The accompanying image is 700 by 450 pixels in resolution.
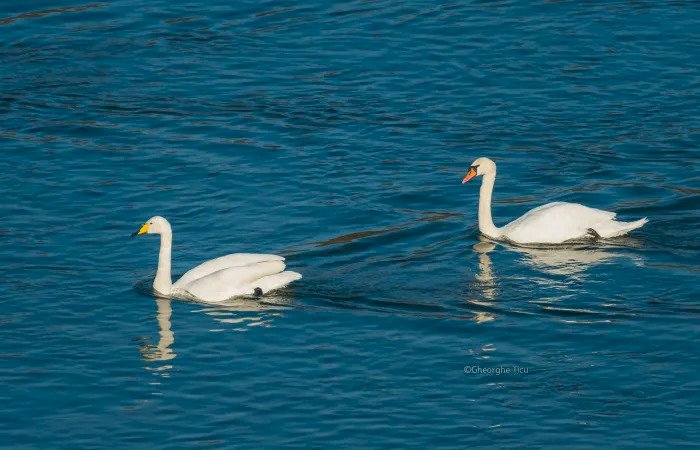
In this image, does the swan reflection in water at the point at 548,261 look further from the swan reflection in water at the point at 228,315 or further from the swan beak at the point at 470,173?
the swan reflection in water at the point at 228,315

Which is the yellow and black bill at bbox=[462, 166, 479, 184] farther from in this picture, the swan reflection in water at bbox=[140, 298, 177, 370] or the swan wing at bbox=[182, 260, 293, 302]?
the swan reflection in water at bbox=[140, 298, 177, 370]

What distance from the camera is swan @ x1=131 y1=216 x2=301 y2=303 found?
62.6ft

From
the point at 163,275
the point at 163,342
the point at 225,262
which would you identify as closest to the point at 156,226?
the point at 163,275

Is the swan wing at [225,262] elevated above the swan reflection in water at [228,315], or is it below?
above

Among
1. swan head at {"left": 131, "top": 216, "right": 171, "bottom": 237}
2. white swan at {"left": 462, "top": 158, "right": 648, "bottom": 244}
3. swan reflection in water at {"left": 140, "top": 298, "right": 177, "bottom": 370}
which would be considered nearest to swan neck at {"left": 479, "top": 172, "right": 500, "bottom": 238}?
white swan at {"left": 462, "top": 158, "right": 648, "bottom": 244}

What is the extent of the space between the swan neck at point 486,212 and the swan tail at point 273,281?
11.6ft

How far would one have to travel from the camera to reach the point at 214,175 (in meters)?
24.2

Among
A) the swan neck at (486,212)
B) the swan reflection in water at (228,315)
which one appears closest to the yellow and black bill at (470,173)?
the swan neck at (486,212)

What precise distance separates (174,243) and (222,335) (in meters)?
3.89

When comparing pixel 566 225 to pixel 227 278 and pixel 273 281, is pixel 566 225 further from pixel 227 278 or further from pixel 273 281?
pixel 227 278

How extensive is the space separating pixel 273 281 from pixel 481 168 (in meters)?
4.43

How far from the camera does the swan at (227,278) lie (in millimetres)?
19094

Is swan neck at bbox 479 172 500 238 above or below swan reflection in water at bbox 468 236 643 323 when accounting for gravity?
above

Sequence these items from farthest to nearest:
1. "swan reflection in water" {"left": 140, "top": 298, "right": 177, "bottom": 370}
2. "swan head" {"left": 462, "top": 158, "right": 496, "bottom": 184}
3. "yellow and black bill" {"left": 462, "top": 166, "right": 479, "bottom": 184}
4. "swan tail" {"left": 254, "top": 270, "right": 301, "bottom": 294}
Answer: "yellow and black bill" {"left": 462, "top": 166, "right": 479, "bottom": 184} < "swan head" {"left": 462, "top": 158, "right": 496, "bottom": 184} < "swan tail" {"left": 254, "top": 270, "right": 301, "bottom": 294} < "swan reflection in water" {"left": 140, "top": 298, "right": 177, "bottom": 370}
